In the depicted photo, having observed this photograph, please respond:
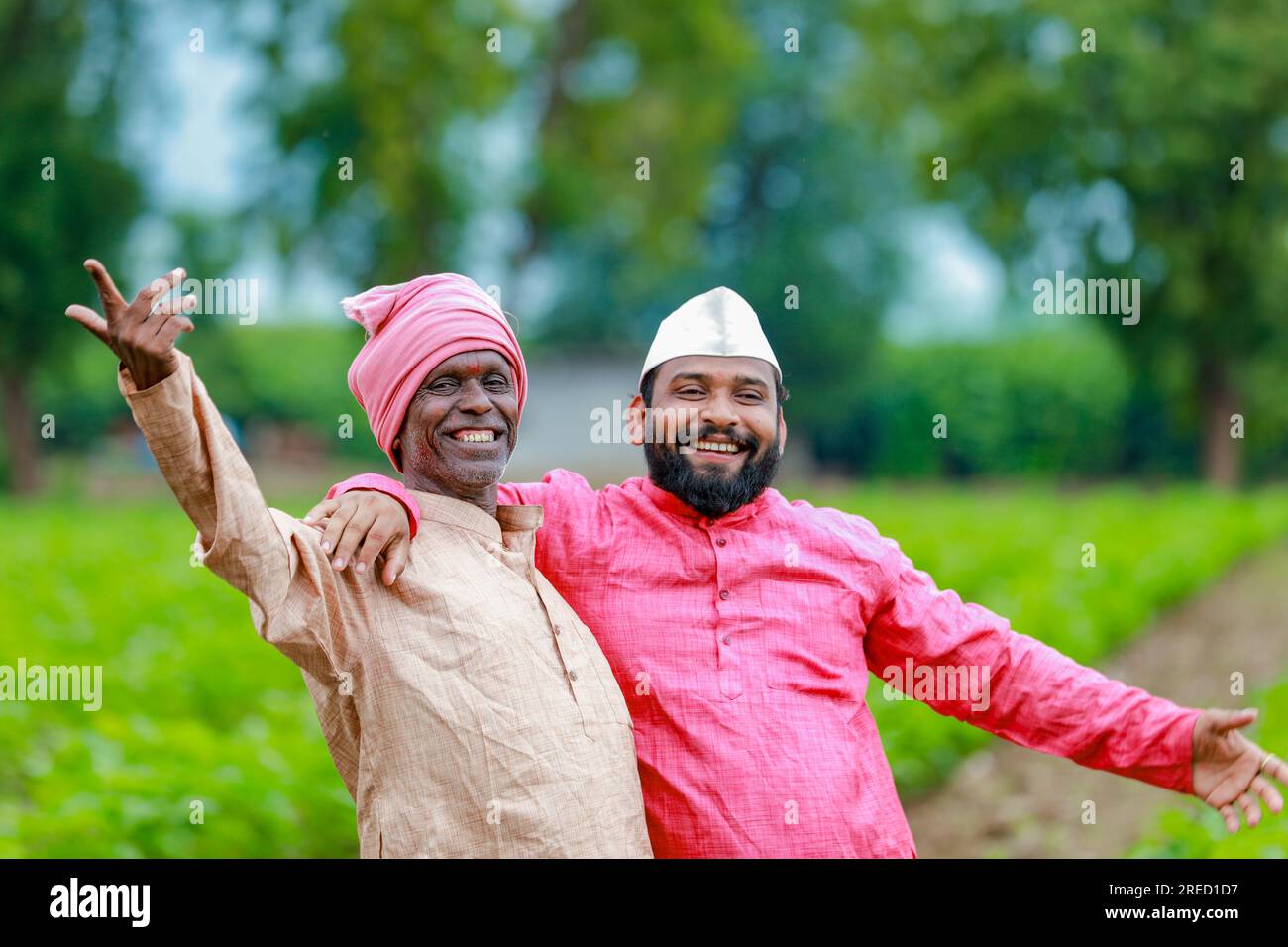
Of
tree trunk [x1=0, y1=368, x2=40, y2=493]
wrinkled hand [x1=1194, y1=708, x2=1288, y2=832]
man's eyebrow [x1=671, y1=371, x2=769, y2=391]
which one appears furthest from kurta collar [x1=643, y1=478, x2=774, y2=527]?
tree trunk [x1=0, y1=368, x2=40, y2=493]

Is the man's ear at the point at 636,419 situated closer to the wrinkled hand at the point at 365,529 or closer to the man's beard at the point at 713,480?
the man's beard at the point at 713,480

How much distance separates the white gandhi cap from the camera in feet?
9.14

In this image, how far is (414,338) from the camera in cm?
253

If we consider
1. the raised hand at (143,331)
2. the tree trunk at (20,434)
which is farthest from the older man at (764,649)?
the tree trunk at (20,434)

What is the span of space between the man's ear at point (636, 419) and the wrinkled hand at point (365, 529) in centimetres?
64

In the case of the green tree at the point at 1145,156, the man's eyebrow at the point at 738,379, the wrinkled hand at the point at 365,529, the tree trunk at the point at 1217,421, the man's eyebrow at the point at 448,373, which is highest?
the green tree at the point at 1145,156

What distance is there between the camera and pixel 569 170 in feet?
67.7

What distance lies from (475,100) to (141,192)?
5963 millimetres

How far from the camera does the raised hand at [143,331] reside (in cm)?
210

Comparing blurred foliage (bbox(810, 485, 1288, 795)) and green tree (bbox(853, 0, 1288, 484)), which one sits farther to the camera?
green tree (bbox(853, 0, 1288, 484))

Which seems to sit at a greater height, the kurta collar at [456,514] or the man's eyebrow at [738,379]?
the man's eyebrow at [738,379]

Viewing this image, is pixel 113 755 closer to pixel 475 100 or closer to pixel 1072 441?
pixel 475 100

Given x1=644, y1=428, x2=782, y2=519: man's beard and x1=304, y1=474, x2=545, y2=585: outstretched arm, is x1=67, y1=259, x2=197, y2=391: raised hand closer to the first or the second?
x1=304, y1=474, x2=545, y2=585: outstretched arm
